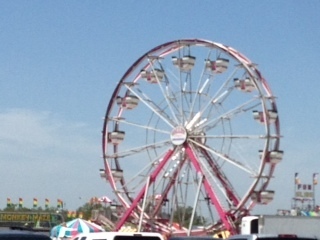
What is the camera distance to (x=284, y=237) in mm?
18984

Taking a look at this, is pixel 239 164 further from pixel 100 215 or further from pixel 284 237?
pixel 284 237

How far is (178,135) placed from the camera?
53781 millimetres

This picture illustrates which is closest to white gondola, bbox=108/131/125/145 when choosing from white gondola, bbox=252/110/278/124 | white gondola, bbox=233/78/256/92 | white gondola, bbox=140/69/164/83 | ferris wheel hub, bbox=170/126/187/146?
white gondola, bbox=140/69/164/83

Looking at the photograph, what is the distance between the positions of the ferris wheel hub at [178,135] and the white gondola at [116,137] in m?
4.16

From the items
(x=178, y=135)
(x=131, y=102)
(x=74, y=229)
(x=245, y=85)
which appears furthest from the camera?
(x=131, y=102)

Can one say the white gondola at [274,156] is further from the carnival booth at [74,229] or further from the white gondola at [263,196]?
the carnival booth at [74,229]

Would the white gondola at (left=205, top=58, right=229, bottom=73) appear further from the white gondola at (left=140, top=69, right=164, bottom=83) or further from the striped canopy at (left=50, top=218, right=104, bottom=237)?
the striped canopy at (left=50, top=218, right=104, bottom=237)

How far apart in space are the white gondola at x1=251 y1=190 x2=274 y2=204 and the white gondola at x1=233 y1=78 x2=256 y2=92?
5434 millimetres

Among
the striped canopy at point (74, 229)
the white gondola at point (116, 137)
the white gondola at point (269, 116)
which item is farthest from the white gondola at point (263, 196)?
the white gondola at point (116, 137)

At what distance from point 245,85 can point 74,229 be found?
42.5 feet

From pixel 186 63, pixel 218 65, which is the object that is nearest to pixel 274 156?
pixel 218 65

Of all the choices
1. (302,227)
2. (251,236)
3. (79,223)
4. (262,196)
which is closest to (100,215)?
(79,223)

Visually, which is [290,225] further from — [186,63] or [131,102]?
[131,102]

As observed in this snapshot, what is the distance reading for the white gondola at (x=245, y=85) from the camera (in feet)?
167
